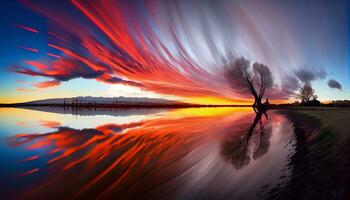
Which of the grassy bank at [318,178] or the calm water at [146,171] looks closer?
the grassy bank at [318,178]

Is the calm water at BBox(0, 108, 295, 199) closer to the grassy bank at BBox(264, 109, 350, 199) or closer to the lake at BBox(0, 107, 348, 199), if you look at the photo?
the lake at BBox(0, 107, 348, 199)

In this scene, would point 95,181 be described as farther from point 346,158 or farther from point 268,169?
point 346,158

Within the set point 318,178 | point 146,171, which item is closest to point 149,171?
point 146,171

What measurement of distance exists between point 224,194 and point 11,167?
9454 mm

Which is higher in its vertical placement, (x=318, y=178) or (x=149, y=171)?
(x=318, y=178)

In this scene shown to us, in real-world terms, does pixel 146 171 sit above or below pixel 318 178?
below

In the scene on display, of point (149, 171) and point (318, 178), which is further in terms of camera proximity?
point (149, 171)

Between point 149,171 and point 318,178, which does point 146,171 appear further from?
point 318,178

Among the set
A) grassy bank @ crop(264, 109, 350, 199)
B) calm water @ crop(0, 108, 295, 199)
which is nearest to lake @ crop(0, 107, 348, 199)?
calm water @ crop(0, 108, 295, 199)

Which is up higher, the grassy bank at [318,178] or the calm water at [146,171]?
the grassy bank at [318,178]

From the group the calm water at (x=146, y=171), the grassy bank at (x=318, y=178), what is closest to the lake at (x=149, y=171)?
the calm water at (x=146, y=171)

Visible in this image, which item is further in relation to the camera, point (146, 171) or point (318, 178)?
point (146, 171)

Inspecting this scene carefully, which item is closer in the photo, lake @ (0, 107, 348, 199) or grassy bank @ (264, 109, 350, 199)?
grassy bank @ (264, 109, 350, 199)

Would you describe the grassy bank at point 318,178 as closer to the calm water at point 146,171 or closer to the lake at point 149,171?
the lake at point 149,171
